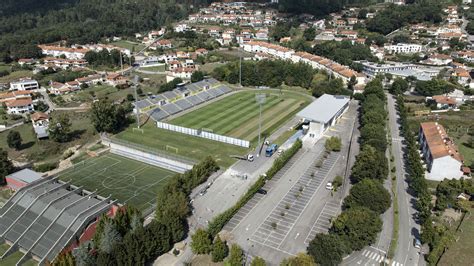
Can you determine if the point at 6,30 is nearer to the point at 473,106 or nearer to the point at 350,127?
the point at 350,127

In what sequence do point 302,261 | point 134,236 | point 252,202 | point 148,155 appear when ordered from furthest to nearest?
point 148,155 < point 252,202 < point 134,236 < point 302,261

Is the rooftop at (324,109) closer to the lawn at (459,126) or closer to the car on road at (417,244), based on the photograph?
the lawn at (459,126)

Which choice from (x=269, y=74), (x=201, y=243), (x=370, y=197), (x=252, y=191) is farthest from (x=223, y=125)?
(x=201, y=243)

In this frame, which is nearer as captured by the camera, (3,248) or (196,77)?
(3,248)

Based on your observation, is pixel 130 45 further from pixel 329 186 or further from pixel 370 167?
pixel 370 167

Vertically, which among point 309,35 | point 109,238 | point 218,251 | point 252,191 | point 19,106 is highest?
point 309,35

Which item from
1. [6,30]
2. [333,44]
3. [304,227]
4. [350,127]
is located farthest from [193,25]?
[304,227]
